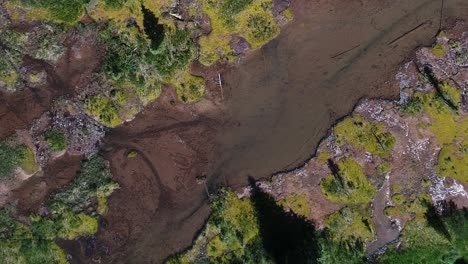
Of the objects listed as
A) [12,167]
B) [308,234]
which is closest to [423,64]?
[308,234]

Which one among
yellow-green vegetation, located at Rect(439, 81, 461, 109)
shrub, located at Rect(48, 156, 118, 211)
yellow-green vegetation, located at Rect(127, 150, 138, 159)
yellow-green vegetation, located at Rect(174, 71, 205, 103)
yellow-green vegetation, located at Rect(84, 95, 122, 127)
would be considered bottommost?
yellow-green vegetation, located at Rect(439, 81, 461, 109)

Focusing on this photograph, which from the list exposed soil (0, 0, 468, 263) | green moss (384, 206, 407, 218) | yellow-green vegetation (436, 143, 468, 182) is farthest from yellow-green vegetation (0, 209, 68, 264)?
yellow-green vegetation (436, 143, 468, 182)

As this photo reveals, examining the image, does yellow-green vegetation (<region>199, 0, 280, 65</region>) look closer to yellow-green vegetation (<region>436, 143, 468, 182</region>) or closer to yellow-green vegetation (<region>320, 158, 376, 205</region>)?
yellow-green vegetation (<region>320, 158, 376, 205</region>)

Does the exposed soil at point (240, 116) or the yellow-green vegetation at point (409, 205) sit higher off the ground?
the exposed soil at point (240, 116)

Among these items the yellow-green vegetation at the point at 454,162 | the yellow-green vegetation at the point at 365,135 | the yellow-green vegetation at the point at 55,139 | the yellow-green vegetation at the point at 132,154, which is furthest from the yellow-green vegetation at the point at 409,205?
the yellow-green vegetation at the point at 55,139

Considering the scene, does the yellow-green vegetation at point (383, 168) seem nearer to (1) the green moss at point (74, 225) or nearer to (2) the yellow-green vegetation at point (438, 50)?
(2) the yellow-green vegetation at point (438, 50)

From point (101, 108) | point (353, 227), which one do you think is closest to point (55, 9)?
point (101, 108)

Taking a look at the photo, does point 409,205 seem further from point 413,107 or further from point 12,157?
point 12,157
